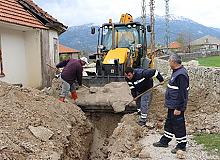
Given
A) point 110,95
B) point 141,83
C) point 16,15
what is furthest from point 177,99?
point 16,15

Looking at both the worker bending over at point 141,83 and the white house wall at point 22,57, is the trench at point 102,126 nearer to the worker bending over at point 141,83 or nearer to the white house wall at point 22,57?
the worker bending over at point 141,83

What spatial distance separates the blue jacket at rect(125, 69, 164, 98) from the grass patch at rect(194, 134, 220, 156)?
5.02 ft

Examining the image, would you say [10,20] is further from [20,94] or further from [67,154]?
[67,154]

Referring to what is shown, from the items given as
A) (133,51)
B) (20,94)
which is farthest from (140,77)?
(133,51)

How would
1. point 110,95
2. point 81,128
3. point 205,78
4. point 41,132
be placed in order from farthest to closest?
point 205,78 < point 110,95 < point 81,128 < point 41,132

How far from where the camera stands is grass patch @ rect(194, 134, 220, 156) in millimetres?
5065

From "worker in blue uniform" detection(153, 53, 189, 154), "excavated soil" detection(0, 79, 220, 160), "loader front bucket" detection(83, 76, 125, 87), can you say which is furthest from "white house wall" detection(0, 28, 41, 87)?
"worker in blue uniform" detection(153, 53, 189, 154)

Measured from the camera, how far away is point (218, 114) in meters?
7.14

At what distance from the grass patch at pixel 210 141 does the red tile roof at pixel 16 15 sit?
5781 millimetres

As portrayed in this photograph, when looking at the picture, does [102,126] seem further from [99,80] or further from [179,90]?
[179,90]

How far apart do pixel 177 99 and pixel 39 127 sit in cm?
269

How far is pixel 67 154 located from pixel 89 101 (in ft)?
8.17

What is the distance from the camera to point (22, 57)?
9.22 meters

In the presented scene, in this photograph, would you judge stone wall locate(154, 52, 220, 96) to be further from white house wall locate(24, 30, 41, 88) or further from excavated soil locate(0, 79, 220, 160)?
white house wall locate(24, 30, 41, 88)
